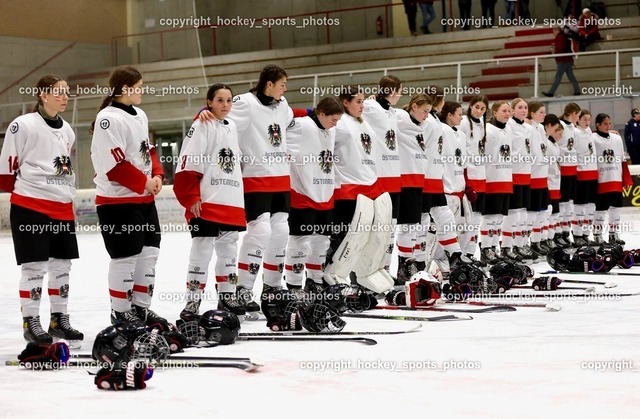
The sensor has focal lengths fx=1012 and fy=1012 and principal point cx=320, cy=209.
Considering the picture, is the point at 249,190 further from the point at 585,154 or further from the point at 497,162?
the point at 585,154

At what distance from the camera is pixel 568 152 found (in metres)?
10.8

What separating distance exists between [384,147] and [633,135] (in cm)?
837

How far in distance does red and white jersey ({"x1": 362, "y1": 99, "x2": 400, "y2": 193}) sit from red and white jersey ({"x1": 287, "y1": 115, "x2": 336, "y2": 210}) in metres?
0.66

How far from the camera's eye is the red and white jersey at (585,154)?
36.2 feet

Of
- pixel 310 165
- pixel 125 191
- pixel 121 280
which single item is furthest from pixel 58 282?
pixel 310 165

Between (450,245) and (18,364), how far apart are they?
4.16 m

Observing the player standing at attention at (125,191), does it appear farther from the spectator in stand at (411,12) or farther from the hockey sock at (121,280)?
the spectator in stand at (411,12)

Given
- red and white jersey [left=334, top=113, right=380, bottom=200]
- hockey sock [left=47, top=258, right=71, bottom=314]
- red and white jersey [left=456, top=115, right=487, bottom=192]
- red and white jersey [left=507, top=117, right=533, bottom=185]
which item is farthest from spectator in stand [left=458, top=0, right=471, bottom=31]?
hockey sock [left=47, top=258, right=71, bottom=314]

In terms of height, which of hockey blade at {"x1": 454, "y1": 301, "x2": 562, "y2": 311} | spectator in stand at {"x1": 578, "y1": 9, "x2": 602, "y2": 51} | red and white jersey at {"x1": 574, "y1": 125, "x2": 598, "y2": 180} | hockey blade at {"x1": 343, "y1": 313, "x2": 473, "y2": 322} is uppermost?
spectator in stand at {"x1": 578, "y1": 9, "x2": 602, "y2": 51}

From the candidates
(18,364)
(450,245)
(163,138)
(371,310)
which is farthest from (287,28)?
(18,364)

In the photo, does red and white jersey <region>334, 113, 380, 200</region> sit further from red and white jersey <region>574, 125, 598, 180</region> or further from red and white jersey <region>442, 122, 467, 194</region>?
red and white jersey <region>574, 125, 598, 180</region>

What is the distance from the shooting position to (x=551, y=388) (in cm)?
375

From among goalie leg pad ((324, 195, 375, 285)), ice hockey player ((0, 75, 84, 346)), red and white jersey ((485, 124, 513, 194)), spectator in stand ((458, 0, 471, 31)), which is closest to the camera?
ice hockey player ((0, 75, 84, 346))

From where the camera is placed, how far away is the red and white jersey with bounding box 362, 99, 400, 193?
723 centimetres
